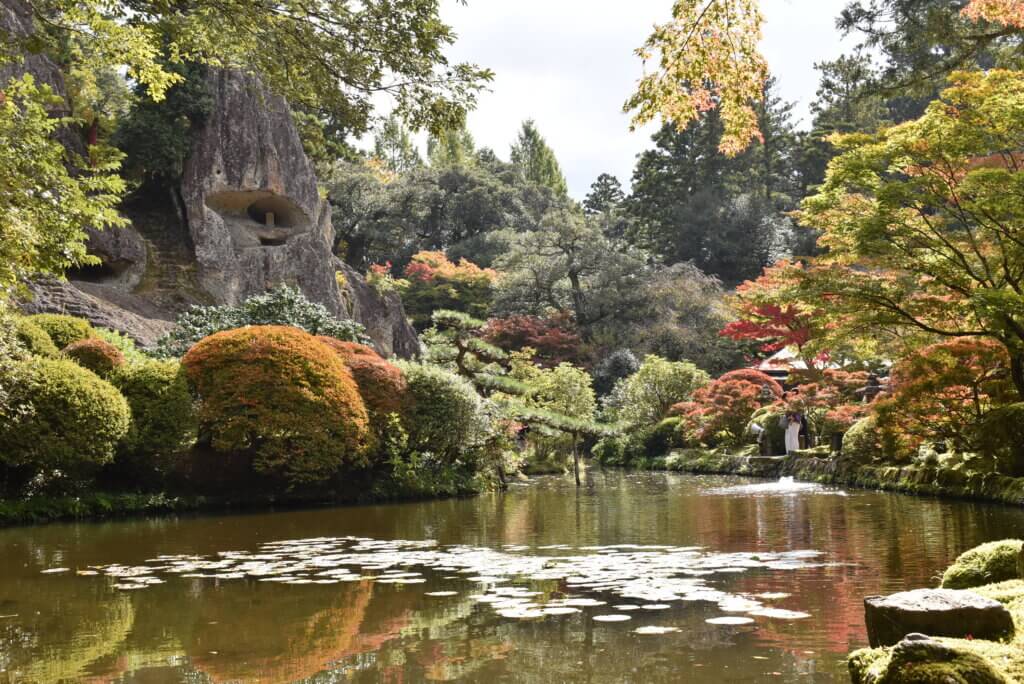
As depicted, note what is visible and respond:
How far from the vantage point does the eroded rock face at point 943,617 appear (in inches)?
127

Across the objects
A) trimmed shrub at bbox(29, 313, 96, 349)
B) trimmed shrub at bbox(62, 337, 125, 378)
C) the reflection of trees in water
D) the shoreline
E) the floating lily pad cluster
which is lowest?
the reflection of trees in water

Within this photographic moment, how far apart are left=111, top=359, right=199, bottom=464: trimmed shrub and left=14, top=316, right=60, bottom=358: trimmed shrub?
3.11 ft

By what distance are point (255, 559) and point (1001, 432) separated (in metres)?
9.26

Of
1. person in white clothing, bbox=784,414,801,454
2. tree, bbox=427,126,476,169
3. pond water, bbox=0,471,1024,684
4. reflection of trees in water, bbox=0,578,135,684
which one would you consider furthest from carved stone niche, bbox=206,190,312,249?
reflection of trees in water, bbox=0,578,135,684

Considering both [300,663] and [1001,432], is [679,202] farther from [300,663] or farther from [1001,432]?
[300,663]

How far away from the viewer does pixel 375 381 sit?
14.4m

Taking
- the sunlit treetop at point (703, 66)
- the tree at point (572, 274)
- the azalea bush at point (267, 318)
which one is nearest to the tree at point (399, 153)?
the tree at point (572, 274)

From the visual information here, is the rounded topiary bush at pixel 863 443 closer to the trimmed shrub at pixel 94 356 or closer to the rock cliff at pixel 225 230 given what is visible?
the trimmed shrub at pixel 94 356

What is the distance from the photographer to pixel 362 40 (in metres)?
7.24

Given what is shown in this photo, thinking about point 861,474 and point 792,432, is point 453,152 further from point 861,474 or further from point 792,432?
point 861,474

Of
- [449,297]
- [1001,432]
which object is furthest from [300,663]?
[449,297]

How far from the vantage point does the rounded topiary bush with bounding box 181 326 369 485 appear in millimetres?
12695

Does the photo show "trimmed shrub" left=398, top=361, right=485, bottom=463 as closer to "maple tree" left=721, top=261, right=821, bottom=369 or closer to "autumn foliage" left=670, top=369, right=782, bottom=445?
"maple tree" left=721, top=261, right=821, bottom=369

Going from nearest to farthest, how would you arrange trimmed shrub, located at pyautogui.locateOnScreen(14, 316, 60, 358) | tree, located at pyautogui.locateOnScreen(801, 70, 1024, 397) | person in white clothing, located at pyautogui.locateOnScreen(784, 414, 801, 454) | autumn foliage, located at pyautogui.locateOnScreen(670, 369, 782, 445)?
tree, located at pyautogui.locateOnScreen(801, 70, 1024, 397) → trimmed shrub, located at pyautogui.locateOnScreen(14, 316, 60, 358) → person in white clothing, located at pyautogui.locateOnScreen(784, 414, 801, 454) → autumn foliage, located at pyautogui.locateOnScreen(670, 369, 782, 445)
